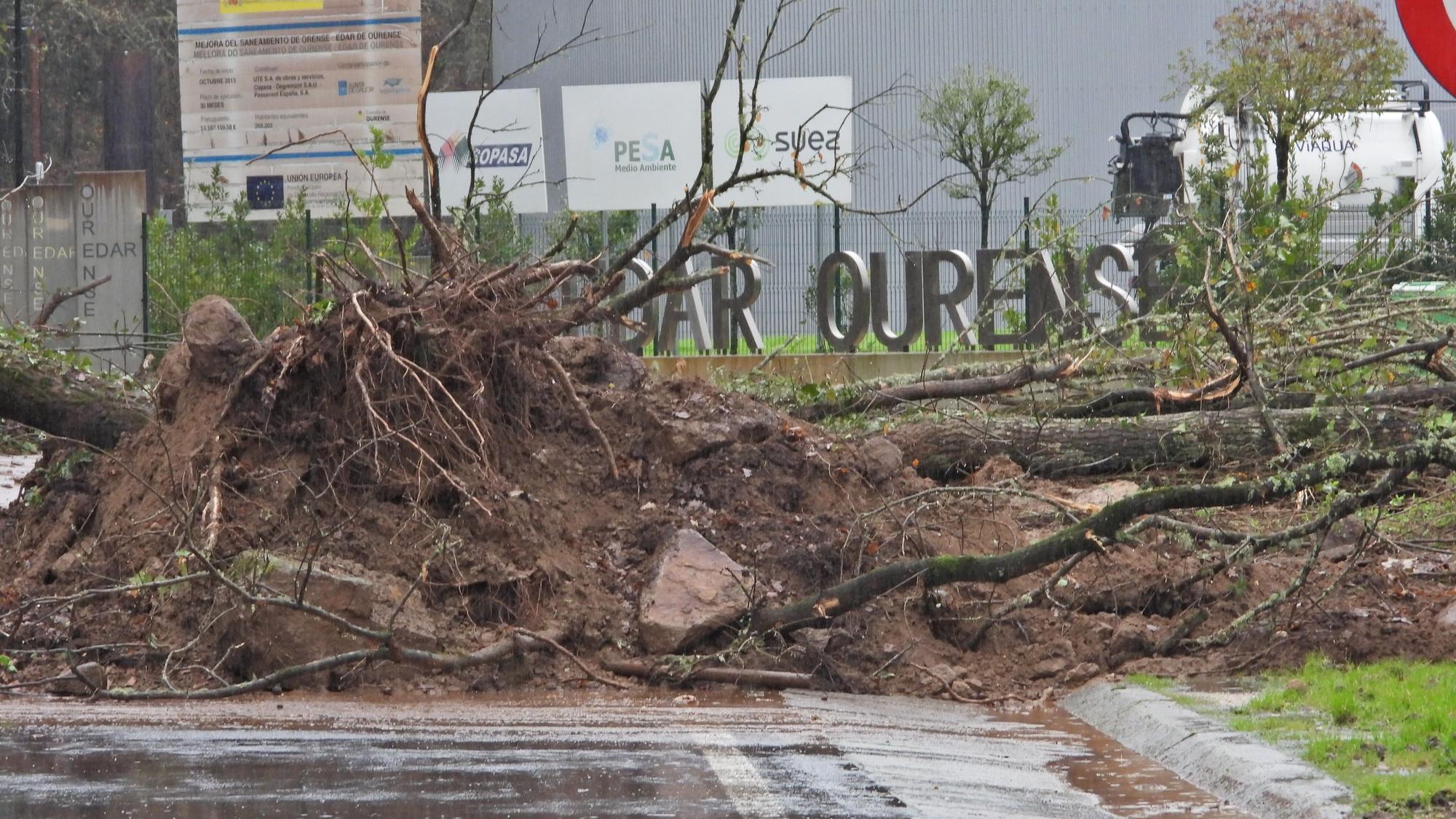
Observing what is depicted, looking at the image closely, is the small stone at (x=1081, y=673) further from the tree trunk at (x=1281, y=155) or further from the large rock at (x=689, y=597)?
the tree trunk at (x=1281, y=155)

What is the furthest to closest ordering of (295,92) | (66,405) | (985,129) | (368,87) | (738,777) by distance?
1. (985,129)
2. (295,92)
3. (368,87)
4. (66,405)
5. (738,777)

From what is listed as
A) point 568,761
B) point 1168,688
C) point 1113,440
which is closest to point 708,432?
point 1113,440

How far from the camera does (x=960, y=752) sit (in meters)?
6.88

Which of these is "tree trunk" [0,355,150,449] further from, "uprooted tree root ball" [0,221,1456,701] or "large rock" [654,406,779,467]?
"large rock" [654,406,779,467]

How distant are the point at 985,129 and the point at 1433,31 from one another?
31779 mm

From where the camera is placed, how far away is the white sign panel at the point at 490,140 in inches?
1191

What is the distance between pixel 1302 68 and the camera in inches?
960

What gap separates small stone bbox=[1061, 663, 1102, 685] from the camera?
858cm

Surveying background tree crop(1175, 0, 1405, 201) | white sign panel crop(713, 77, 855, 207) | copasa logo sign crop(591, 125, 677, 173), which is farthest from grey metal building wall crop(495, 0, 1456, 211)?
background tree crop(1175, 0, 1405, 201)

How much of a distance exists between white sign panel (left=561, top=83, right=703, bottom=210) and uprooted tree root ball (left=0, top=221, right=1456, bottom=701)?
2085 cm

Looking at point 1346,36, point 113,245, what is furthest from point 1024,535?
point 1346,36

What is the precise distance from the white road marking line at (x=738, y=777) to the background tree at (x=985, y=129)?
87.7 feet

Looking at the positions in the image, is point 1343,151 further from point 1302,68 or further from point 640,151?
point 640,151

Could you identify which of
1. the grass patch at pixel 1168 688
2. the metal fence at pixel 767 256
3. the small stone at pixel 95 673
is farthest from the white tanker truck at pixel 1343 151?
the small stone at pixel 95 673
